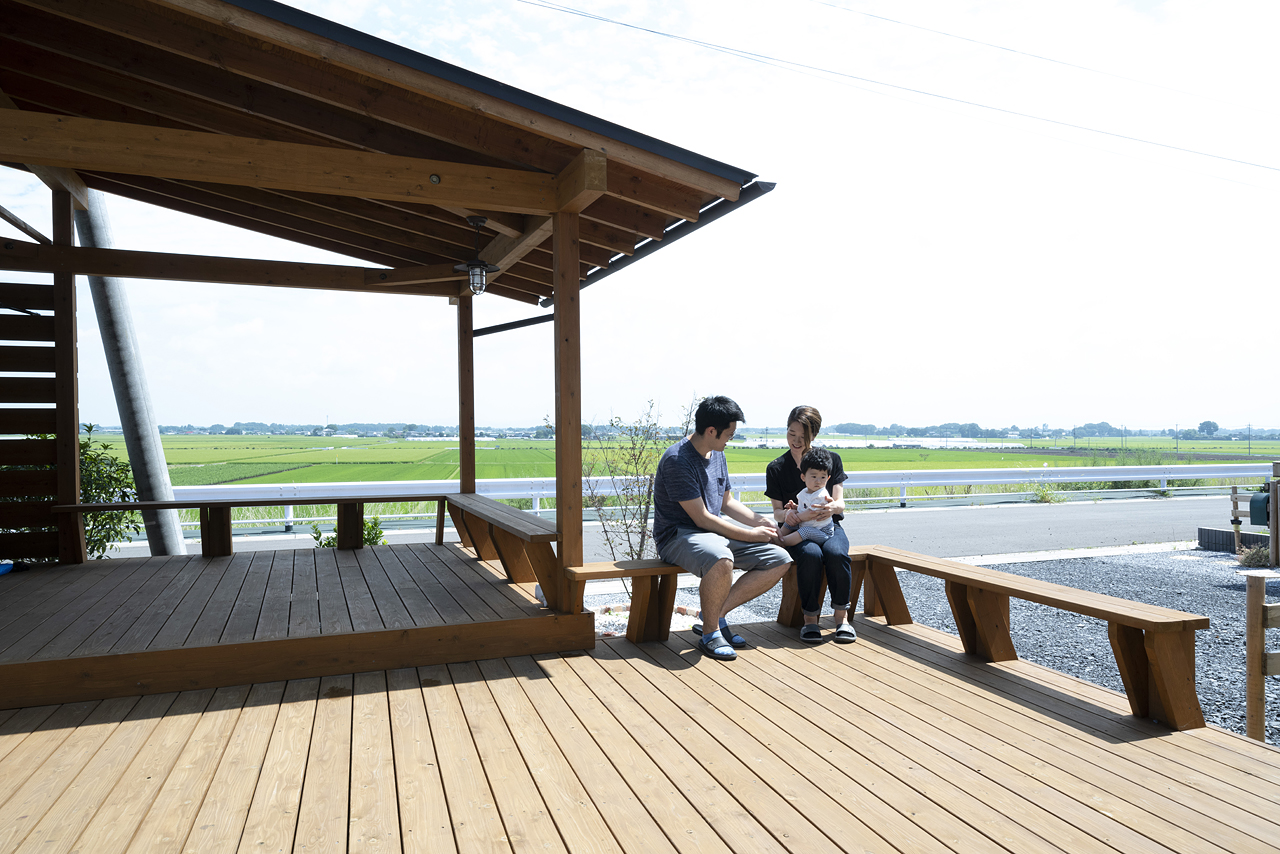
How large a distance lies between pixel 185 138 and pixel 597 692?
2.93 meters

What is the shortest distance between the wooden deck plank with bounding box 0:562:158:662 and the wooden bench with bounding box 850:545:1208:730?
4.09m

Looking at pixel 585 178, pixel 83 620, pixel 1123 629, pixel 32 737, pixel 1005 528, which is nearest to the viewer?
pixel 32 737

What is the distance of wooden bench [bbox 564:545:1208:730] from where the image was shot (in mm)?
2816

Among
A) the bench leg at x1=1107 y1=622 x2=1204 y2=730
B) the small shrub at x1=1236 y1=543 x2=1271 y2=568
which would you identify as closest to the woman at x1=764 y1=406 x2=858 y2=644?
the bench leg at x1=1107 y1=622 x2=1204 y2=730

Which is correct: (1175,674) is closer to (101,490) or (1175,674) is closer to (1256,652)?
(1256,652)

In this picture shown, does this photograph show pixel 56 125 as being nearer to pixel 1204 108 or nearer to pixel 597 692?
pixel 597 692

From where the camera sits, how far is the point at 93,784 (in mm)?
2369

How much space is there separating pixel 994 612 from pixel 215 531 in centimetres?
550

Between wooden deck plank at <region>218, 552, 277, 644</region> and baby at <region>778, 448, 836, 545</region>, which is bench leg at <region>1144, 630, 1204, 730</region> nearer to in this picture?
baby at <region>778, 448, 836, 545</region>

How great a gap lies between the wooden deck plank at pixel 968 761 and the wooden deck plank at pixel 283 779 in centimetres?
187

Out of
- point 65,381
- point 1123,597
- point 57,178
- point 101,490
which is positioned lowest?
point 1123,597

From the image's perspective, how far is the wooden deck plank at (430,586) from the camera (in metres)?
3.94

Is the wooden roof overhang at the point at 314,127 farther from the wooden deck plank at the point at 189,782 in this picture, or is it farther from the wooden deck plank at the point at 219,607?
the wooden deck plank at the point at 189,782

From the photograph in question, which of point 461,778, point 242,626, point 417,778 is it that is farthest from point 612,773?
point 242,626
